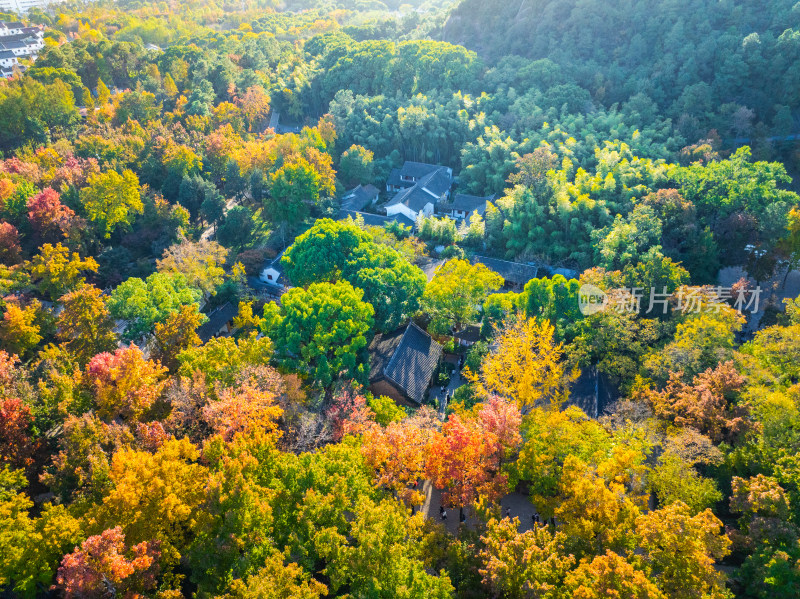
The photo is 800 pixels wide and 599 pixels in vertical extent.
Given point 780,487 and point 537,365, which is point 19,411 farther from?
point 780,487

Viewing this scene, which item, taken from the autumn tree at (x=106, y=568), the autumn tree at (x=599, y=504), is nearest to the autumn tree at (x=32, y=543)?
the autumn tree at (x=106, y=568)

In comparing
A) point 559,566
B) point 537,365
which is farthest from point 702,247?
point 559,566

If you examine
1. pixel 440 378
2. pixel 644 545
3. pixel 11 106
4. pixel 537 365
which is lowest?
pixel 440 378

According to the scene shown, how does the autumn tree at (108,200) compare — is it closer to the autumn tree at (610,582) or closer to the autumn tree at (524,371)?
the autumn tree at (524,371)

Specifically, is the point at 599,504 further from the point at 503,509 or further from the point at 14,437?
the point at 14,437

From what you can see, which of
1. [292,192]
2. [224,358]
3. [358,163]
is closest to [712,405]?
[224,358]

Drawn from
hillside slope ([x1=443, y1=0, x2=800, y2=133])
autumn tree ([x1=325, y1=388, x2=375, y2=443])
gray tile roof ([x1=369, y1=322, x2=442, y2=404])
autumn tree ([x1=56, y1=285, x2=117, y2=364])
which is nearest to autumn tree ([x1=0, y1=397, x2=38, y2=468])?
autumn tree ([x1=56, y1=285, x2=117, y2=364])
